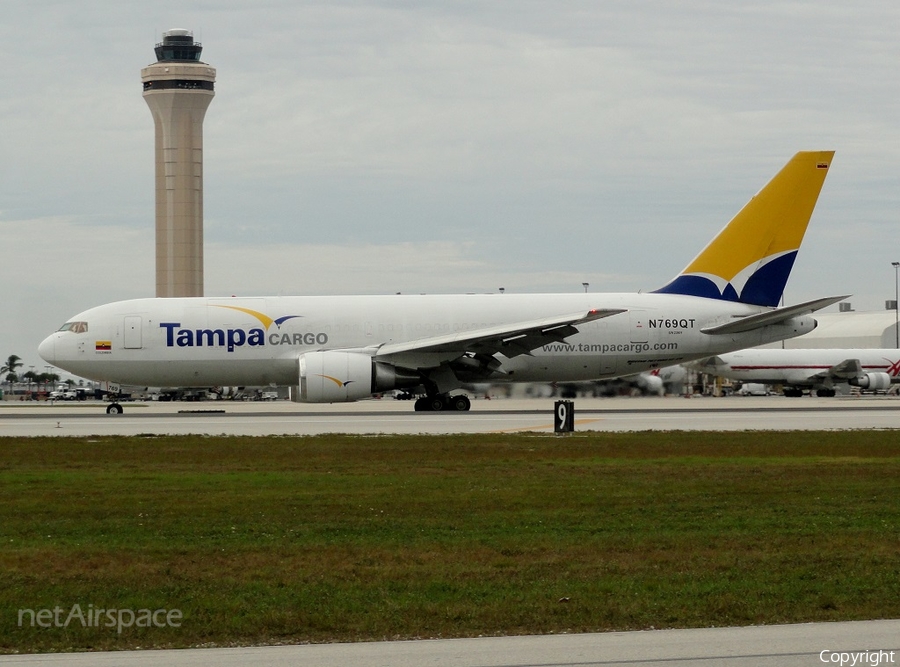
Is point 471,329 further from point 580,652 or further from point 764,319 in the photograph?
point 580,652

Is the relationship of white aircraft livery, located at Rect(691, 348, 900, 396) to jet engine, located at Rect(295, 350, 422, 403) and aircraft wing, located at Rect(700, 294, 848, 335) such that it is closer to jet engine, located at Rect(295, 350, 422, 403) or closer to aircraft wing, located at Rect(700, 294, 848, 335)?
aircraft wing, located at Rect(700, 294, 848, 335)

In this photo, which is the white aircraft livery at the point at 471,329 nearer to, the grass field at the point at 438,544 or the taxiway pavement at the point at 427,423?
the taxiway pavement at the point at 427,423

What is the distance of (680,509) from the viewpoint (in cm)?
1312

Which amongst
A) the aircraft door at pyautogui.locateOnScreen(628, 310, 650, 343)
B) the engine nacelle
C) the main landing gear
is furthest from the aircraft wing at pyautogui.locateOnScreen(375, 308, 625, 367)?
the engine nacelle

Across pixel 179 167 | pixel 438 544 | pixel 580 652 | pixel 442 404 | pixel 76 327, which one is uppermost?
pixel 179 167

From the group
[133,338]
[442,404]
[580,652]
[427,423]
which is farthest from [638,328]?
[580,652]

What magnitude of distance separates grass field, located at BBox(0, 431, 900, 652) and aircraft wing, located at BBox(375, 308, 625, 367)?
1539 centimetres

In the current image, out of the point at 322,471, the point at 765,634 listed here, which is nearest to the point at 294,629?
the point at 765,634

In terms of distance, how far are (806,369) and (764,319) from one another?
38.3 metres

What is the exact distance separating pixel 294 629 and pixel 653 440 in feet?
53.7

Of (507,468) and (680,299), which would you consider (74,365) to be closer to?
(680,299)

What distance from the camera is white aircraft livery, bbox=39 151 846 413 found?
1439 inches

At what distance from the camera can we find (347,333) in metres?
37.2

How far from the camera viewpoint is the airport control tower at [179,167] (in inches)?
5094
